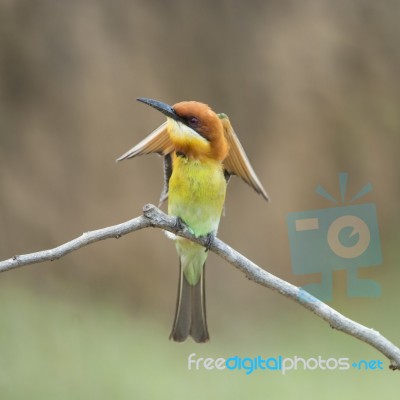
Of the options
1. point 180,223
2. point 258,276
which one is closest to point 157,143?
point 180,223

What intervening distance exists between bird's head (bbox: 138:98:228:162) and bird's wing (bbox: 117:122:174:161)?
3 centimetres

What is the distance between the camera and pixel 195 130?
5.10ft

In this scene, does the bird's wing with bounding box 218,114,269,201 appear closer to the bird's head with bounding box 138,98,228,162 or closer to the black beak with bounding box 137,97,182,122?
the bird's head with bounding box 138,98,228,162

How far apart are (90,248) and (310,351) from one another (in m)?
1.01

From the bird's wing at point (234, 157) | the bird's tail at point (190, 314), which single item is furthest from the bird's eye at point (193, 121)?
the bird's tail at point (190, 314)

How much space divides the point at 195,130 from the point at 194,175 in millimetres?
199

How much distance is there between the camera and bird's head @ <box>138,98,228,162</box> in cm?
150

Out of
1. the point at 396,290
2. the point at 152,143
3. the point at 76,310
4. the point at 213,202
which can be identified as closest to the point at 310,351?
the point at 396,290

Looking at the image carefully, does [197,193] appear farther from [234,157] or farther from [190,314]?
[190,314]

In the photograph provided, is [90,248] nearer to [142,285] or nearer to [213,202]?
[142,285]

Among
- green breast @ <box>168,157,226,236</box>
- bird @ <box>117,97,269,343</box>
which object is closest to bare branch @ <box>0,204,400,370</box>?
bird @ <box>117,97,269,343</box>

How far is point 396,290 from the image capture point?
3.04m

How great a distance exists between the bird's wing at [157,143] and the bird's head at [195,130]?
3 cm

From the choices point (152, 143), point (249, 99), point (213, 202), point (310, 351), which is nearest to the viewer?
point (152, 143)
